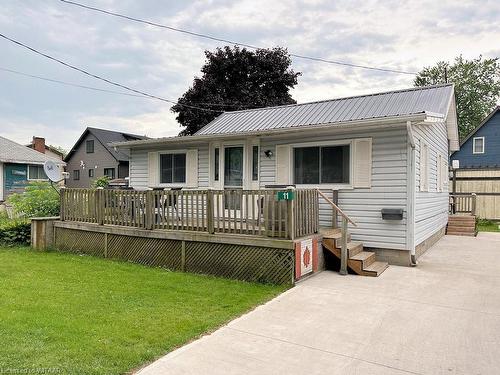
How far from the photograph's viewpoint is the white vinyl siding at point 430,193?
771 cm

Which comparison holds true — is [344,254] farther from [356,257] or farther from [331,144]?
[331,144]

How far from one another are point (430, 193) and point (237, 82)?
19567mm

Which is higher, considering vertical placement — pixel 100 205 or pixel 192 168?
pixel 192 168

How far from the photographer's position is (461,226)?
1248 cm

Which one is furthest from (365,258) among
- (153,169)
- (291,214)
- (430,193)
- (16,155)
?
(16,155)

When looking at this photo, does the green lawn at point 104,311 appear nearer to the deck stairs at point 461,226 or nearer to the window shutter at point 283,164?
the window shutter at point 283,164

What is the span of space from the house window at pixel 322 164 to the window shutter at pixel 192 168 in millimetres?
2792

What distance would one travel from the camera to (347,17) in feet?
35.6

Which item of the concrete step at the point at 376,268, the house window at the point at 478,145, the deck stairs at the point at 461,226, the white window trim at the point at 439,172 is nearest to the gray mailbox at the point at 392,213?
the concrete step at the point at 376,268

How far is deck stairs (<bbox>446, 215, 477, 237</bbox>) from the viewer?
40.1ft

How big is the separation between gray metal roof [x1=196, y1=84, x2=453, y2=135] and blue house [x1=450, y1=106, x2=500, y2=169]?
13309 millimetres

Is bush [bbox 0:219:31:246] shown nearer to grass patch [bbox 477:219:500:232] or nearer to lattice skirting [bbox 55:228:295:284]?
lattice skirting [bbox 55:228:295:284]

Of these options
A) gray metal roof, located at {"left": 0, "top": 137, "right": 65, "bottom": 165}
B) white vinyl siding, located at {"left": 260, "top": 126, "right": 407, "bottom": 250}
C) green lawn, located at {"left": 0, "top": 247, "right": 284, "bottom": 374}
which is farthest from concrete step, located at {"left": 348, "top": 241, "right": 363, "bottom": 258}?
gray metal roof, located at {"left": 0, "top": 137, "right": 65, "bottom": 165}

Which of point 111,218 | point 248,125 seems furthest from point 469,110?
point 111,218
